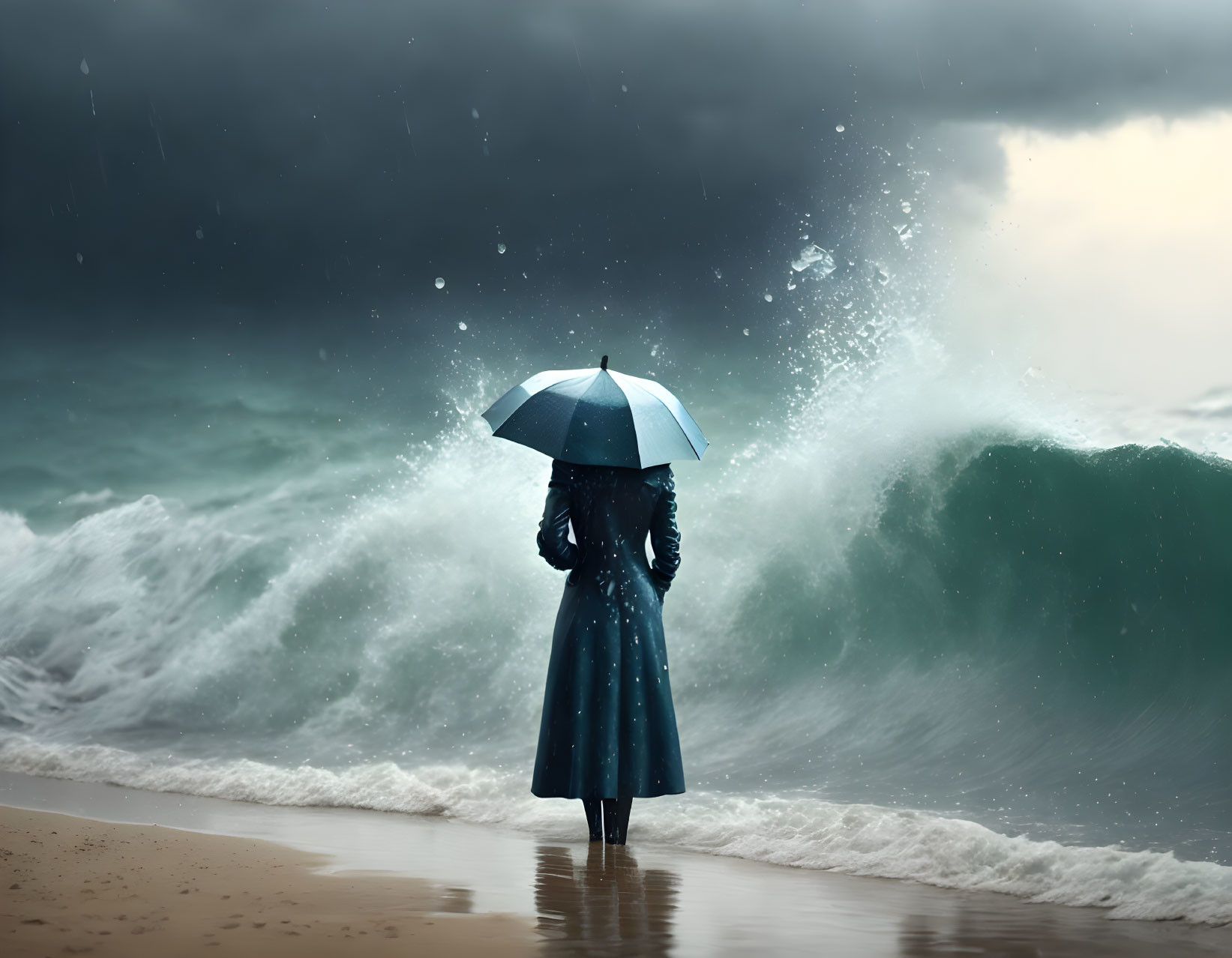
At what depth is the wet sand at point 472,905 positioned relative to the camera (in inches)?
130

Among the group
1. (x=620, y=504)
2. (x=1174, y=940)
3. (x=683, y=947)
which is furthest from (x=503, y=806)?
(x=1174, y=940)

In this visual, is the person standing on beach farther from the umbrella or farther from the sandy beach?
the sandy beach

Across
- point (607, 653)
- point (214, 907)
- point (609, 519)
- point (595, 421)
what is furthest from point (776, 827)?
point (214, 907)

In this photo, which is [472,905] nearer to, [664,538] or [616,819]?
[616,819]

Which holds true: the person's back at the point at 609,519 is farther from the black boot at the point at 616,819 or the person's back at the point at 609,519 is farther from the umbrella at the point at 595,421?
the black boot at the point at 616,819

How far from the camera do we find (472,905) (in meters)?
3.82

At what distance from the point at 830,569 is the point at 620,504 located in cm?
465

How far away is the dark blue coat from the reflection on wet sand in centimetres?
30

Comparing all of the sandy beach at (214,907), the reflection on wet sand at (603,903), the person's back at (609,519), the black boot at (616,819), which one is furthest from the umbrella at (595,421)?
the sandy beach at (214,907)

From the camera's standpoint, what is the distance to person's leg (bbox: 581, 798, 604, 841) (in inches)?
187

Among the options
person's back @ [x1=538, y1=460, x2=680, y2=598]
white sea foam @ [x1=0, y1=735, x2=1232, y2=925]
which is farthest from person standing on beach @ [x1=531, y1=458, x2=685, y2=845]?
white sea foam @ [x1=0, y1=735, x2=1232, y2=925]

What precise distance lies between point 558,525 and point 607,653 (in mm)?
547

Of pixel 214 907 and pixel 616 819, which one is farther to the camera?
pixel 616 819

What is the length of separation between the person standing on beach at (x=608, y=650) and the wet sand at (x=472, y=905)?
0.37 metres
